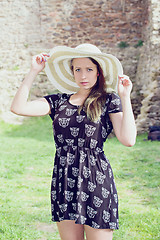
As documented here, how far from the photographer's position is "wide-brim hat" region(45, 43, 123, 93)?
2.26m

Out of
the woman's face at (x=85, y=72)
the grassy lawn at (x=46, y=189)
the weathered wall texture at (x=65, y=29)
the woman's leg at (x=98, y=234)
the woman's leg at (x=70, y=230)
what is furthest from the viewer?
the weathered wall texture at (x=65, y=29)

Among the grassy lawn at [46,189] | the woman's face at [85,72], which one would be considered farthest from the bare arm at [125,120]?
the grassy lawn at [46,189]

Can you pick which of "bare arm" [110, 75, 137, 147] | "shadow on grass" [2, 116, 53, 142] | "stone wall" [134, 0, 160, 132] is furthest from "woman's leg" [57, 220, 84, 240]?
"stone wall" [134, 0, 160, 132]

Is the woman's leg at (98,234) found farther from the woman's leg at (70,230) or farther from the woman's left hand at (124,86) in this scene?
the woman's left hand at (124,86)

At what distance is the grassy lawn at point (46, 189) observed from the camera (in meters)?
3.76

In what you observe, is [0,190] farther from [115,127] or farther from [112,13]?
[112,13]

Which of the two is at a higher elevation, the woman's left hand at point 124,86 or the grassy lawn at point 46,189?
the woman's left hand at point 124,86

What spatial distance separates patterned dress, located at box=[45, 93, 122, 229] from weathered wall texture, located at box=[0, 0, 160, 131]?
37.9 feet

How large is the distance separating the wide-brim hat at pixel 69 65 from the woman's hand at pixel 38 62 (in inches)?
2.9

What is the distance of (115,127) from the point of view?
219cm

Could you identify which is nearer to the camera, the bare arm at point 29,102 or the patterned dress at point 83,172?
the patterned dress at point 83,172

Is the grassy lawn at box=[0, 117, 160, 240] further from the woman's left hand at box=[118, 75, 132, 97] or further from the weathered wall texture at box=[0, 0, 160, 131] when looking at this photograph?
the weathered wall texture at box=[0, 0, 160, 131]

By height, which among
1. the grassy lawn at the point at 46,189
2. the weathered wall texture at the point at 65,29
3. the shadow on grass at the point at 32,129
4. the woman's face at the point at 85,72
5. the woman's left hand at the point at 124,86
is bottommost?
the shadow on grass at the point at 32,129

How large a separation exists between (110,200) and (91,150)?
0.35m
